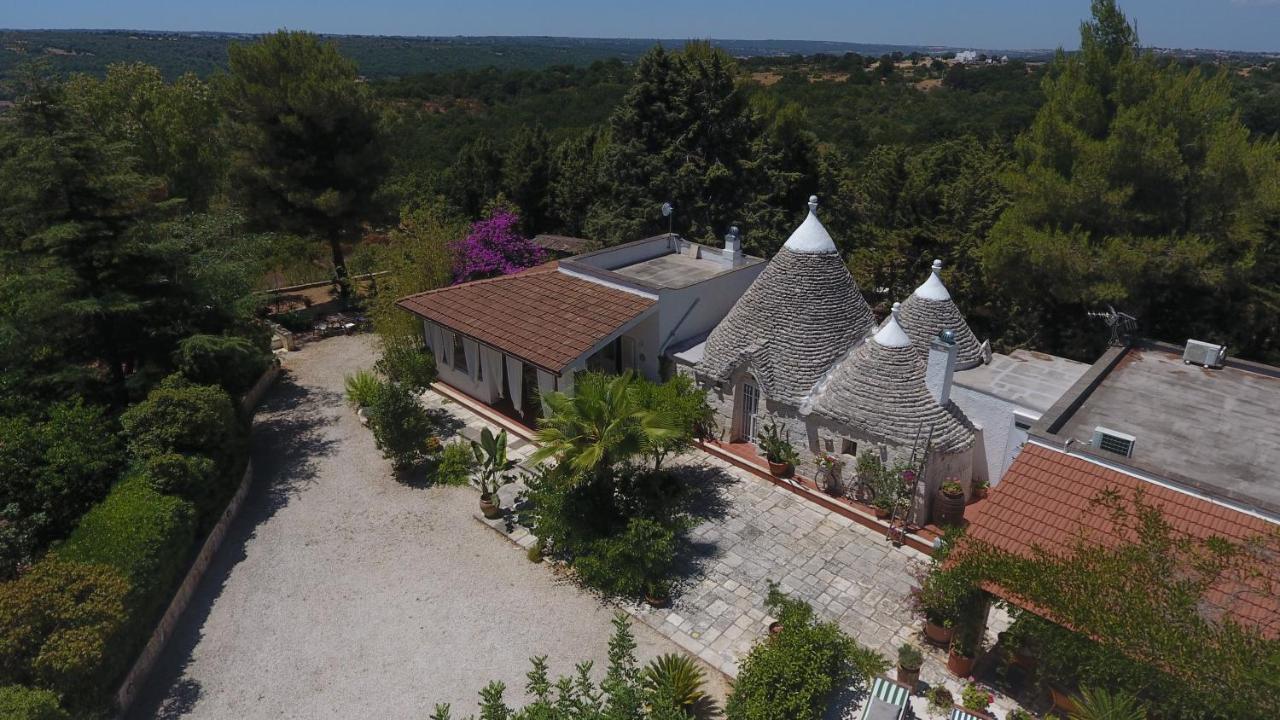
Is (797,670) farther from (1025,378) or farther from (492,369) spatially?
(492,369)

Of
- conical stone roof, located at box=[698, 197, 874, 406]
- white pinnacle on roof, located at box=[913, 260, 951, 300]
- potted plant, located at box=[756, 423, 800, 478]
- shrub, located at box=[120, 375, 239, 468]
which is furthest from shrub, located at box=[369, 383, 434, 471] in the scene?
white pinnacle on roof, located at box=[913, 260, 951, 300]

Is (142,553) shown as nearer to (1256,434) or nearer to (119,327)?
(119,327)

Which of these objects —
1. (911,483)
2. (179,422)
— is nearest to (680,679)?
(911,483)

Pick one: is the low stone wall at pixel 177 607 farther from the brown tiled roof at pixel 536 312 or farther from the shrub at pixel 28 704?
the brown tiled roof at pixel 536 312

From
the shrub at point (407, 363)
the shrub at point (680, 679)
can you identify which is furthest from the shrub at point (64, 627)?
the shrub at point (407, 363)

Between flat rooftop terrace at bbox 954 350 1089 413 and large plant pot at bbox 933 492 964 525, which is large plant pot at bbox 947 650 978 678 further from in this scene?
flat rooftop terrace at bbox 954 350 1089 413

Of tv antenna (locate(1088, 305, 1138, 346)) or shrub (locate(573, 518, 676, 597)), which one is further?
tv antenna (locate(1088, 305, 1138, 346))

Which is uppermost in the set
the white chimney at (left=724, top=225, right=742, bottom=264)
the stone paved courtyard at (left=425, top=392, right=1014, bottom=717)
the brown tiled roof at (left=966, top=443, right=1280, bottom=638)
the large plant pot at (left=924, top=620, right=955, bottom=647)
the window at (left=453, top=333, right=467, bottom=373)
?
the white chimney at (left=724, top=225, right=742, bottom=264)

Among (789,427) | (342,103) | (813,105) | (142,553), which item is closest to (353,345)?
(342,103)
